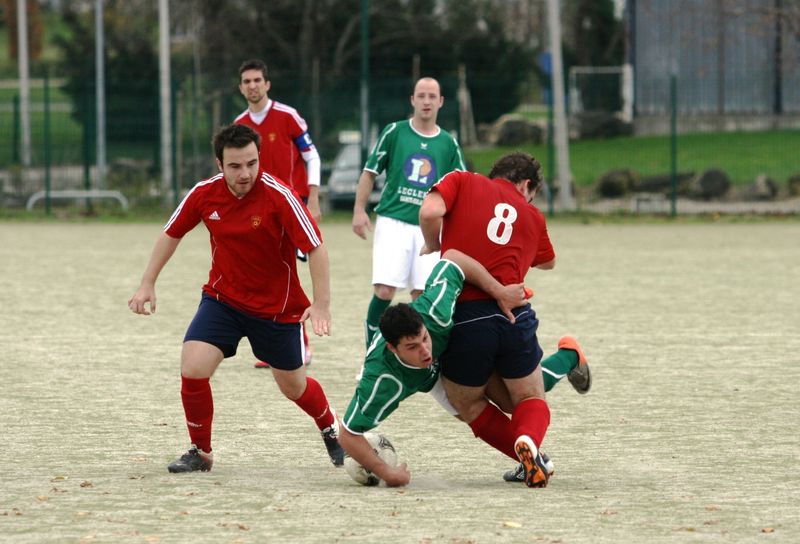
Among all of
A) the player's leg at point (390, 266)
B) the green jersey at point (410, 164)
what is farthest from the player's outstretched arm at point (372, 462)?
the green jersey at point (410, 164)

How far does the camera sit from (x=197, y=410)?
263 inches

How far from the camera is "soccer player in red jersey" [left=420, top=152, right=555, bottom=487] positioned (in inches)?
254

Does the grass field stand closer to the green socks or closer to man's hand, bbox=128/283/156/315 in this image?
the green socks

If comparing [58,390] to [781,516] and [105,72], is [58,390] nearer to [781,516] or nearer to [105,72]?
[781,516]

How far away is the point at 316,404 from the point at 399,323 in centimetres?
106

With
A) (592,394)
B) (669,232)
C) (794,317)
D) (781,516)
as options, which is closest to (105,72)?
(669,232)

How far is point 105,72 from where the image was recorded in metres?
39.8

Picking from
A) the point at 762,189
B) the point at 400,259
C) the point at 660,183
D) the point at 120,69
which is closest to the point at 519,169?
the point at 400,259

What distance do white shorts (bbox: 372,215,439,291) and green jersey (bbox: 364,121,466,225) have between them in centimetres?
8

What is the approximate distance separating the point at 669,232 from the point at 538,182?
52.7 feet

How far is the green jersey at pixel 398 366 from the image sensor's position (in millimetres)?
6297

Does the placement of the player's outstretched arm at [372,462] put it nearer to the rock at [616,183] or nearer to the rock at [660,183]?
the rock at [616,183]

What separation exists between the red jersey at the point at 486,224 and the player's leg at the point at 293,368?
0.85 m

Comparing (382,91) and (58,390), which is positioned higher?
(382,91)
